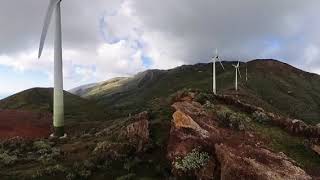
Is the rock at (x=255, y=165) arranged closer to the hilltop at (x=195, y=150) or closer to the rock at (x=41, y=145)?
the hilltop at (x=195, y=150)

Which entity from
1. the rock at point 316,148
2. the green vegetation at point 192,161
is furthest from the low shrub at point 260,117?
the green vegetation at point 192,161

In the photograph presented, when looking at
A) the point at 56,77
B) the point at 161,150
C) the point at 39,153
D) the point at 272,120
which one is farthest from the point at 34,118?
the point at 272,120

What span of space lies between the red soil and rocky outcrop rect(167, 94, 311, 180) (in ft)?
119

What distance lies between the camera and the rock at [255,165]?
23.9m

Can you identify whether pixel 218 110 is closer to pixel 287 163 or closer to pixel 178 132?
pixel 178 132

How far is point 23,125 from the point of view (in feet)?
232

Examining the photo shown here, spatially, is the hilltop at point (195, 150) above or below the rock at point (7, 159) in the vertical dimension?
above

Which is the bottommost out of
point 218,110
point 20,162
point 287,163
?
point 20,162

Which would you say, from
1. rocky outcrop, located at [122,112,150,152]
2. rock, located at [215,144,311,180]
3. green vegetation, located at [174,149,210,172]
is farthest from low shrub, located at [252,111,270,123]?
rocky outcrop, located at [122,112,150,152]

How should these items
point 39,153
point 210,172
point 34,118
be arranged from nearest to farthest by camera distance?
point 210,172 → point 39,153 → point 34,118

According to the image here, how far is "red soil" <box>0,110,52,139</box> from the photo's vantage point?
65.3 meters

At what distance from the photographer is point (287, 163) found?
2486 cm

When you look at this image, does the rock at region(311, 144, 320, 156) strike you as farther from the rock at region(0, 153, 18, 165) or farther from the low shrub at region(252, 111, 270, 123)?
the rock at region(0, 153, 18, 165)

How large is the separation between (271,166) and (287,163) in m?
0.91
